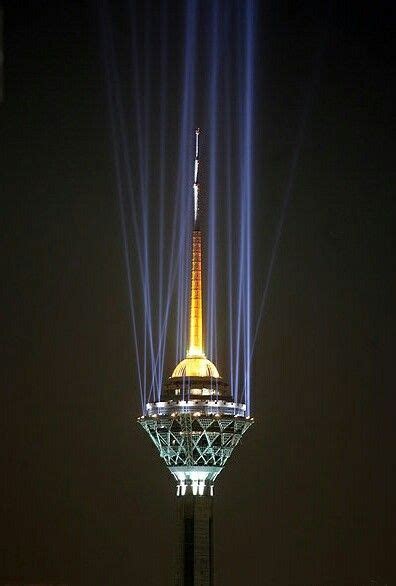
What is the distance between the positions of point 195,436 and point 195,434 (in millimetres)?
177

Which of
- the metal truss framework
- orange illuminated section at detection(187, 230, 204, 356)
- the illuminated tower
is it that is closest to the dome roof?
the illuminated tower

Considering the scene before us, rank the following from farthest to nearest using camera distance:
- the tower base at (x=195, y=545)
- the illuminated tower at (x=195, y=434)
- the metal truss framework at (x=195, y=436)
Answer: the metal truss framework at (x=195, y=436) < the illuminated tower at (x=195, y=434) < the tower base at (x=195, y=545)

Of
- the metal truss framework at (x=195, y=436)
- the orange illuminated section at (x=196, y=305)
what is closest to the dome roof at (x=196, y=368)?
Answer: the orange illuminated section at (x=196, y=305)

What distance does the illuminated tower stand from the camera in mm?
91312

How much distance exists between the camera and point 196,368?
93.3 metres

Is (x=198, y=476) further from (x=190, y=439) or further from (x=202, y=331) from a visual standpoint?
(x=202, y=331)

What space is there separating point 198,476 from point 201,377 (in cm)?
803

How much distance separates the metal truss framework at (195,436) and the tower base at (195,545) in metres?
3.30

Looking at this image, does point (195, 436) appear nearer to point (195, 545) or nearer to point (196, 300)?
point (195, 545)

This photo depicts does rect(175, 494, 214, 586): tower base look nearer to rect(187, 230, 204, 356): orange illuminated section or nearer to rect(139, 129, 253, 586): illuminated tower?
rect(139, 129, 253, 586): illuminated tower

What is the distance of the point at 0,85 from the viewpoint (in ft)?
41.8

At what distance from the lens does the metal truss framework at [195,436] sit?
301 ft

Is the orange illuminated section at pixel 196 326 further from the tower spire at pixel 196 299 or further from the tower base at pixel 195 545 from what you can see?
the tower base at pixel 195 545

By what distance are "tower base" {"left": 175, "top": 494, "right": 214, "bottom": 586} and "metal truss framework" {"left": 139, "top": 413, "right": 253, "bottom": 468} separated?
3300 mm
